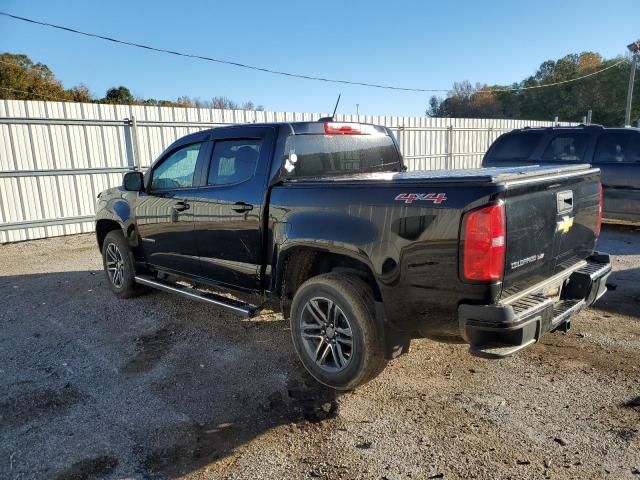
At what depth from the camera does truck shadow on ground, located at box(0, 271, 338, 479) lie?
2.79 meters

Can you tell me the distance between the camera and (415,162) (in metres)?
16.2

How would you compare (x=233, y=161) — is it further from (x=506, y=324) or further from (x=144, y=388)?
(x=506, y=324)

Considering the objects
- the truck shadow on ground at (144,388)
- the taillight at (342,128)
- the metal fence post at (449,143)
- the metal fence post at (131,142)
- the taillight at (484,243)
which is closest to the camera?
the taillight at (484,243)

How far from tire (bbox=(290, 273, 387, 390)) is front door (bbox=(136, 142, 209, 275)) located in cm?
154

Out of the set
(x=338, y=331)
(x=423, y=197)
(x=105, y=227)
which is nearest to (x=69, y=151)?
(x=105, y=227)

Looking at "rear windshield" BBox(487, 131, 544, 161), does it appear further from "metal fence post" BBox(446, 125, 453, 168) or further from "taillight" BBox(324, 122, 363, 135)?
"metal fence post" BBox(446, 125, 453, 168)

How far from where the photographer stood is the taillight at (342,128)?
4125mm

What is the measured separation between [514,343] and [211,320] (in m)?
3.29

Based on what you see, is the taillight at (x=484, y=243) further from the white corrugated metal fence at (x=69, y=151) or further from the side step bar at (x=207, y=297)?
the white corrugated metal fence at (x=69, y=151)

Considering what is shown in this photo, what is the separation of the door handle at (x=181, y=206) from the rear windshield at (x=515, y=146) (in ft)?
21.8

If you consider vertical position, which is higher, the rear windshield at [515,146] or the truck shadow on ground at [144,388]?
the rear windshield at [515,146]

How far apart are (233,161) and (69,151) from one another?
7567mm

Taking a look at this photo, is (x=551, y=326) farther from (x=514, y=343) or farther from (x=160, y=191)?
(x=160, y=191)

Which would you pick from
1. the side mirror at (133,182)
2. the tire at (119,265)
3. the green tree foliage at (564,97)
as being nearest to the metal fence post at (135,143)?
the tire at (119,265)
